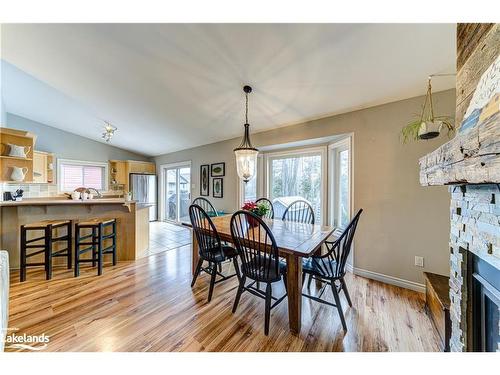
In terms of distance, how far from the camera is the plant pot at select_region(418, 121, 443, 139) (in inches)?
66.2

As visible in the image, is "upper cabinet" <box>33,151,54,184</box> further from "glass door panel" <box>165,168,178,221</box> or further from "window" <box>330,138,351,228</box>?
"window" <box>330,138,351,228</box>

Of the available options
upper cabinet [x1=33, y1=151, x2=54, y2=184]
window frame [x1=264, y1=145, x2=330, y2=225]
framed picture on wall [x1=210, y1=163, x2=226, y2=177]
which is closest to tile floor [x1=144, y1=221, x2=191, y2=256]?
framed picture on wall [x1=210, y1=163, x2=226, y2=177]

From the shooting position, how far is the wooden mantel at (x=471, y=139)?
0.63 metres

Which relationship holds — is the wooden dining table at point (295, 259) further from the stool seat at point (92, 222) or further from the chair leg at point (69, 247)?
the chair leg at point (69, 247)

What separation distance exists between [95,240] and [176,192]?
342 cm

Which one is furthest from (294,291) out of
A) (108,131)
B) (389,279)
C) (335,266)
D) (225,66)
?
(108,131)

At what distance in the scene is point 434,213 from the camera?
7.09ft

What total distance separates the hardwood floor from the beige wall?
389 millimetres

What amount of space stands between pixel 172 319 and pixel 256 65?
8.42ft

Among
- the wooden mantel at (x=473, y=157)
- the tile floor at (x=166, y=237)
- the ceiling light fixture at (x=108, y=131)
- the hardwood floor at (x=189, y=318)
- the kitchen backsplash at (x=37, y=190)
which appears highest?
the ceiling light fixture at (x=108, y=131)

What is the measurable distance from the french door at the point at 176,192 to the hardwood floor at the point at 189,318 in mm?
3417

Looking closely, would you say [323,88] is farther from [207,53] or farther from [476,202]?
[476,202]

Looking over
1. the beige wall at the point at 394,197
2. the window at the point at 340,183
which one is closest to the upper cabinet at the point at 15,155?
the beige wall at the point at 394,197
